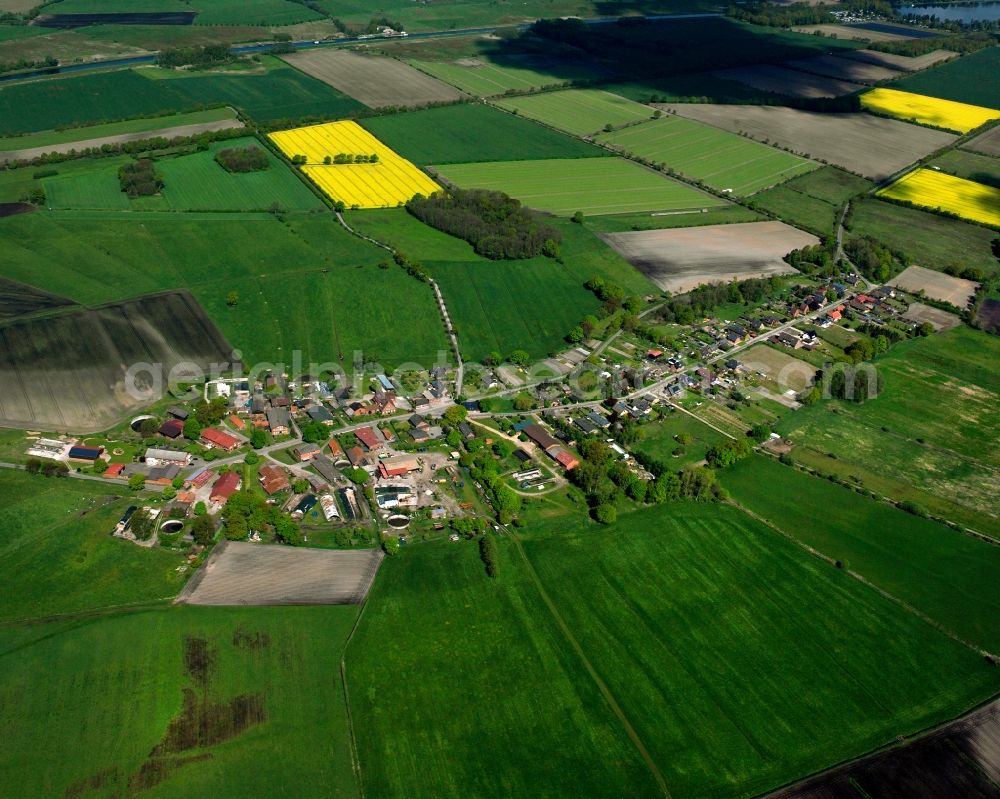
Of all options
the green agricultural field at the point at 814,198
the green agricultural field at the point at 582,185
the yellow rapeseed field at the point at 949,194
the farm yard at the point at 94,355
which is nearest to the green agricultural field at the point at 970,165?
the yellow rapeseed field at the point at 949,194

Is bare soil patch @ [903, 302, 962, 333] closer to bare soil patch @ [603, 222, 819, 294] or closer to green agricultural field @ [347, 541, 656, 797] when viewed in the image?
bare soil patch @ [603, 222, 819, 294]

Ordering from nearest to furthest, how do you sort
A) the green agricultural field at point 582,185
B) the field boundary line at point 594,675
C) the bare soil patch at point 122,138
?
the field boundary line at point 594,675 < the green agricultural field at point 582,185 < the bare soil patch at point 122,138

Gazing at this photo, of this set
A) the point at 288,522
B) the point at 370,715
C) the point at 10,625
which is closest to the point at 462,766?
the point at 370,715

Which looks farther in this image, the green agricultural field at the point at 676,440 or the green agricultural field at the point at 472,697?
the green agricultural field at the point at 676,440

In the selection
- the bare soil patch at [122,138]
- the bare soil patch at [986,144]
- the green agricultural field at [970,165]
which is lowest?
the green agricultural field at [970,165]

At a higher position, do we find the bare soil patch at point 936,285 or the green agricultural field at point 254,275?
the green agricultural field at point 254,275

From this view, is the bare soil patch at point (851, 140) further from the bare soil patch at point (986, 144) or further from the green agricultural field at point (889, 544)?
the green agricultural field at point (889, 544)

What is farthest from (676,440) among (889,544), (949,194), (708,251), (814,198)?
(949,194)

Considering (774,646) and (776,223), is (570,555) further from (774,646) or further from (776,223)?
(776,223)
